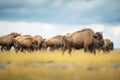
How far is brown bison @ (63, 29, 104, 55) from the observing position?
7187mm

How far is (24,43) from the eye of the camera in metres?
10.6

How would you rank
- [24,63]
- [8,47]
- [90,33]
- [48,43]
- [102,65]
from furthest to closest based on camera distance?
[48,43], [8,47], [90,33], [24,63], [102,65]

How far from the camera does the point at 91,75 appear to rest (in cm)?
415

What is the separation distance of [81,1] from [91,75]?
7.88ft

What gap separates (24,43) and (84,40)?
3.69 m

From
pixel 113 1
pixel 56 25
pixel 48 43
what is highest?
pixel 113 1

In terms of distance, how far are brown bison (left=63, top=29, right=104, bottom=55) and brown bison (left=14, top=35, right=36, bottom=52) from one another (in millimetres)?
2583

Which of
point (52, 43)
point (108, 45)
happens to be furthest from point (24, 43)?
point (108, 45)

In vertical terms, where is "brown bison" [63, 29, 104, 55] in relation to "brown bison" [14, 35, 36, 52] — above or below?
above

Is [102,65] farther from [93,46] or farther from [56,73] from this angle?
[93,46]

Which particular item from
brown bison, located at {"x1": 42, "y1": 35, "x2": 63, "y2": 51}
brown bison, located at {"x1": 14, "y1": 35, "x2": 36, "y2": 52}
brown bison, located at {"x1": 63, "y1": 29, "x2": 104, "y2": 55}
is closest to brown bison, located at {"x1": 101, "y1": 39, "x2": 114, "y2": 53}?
brown bison, located at {"x1": 63, "y1": 29, "x2": 104, "y2": 55}

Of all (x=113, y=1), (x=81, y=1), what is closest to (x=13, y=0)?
(x=81, y=1)

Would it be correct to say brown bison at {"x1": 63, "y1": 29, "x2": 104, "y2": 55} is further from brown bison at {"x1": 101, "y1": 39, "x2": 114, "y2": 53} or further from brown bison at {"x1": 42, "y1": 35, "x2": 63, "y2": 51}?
brown bison at {"x1": 42, "y1": 35, "x2": 63, "y2": 51}

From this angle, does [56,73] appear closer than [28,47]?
Yes
